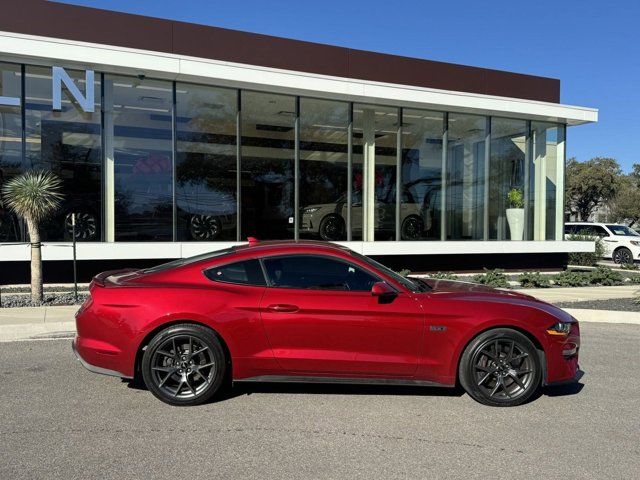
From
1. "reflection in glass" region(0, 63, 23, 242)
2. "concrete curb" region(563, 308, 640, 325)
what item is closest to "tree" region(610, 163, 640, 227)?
"concrete curb" region(563, 308, 640, 325)

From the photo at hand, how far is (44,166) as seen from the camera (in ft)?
40.7

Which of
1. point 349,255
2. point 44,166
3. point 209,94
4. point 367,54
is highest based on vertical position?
point 367,54

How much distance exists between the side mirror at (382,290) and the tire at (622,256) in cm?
2115

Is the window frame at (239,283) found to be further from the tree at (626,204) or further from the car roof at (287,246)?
the tree at (626,204)

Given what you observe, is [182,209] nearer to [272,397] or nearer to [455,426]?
[272,397]

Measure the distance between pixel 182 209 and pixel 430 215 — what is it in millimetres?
7455

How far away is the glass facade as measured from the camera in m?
12.6

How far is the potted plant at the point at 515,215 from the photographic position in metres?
17.5

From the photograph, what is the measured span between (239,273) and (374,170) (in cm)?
1141

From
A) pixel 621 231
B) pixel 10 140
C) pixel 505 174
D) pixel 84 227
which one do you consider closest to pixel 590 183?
pixel 621 231

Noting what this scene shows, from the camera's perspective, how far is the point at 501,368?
490 cm

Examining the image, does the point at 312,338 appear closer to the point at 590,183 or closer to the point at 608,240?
the point at 608,240

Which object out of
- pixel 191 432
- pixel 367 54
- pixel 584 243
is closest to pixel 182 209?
pixel 367 54

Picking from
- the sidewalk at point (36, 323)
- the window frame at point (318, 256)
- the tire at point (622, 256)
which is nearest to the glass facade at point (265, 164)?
the sidewalk at point (36, 323)
